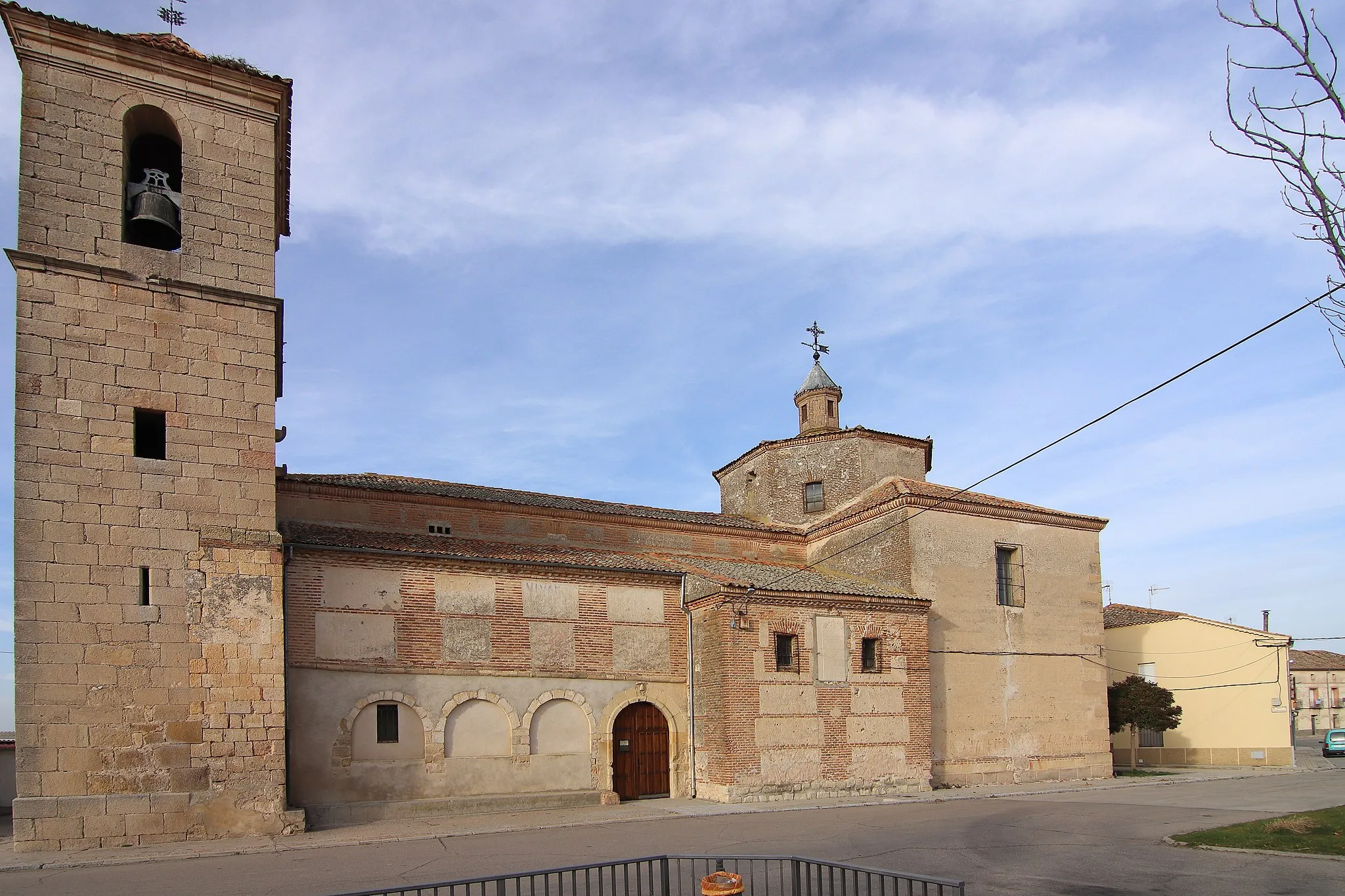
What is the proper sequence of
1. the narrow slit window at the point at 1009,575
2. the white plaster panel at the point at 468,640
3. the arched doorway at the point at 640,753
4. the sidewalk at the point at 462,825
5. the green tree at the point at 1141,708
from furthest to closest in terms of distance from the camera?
the green tree at the point at 1141,708 → the narrow slit window at the point at 1009,575 → the arched doorway at the point at 640,753 → the white plaster panel at the point at 468,640 → the sidewalk at the point at 462,825

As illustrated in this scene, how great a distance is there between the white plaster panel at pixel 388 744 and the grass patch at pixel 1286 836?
12135 millimetres

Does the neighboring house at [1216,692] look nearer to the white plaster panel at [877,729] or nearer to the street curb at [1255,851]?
the white plaster panel at [877,729]

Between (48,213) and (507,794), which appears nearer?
(48,213)

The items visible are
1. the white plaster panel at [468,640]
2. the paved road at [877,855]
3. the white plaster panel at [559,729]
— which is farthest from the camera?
the white plaster panel at [559,729]

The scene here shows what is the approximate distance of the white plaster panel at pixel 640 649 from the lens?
19.3m

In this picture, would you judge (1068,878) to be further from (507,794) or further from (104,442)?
(104,442)

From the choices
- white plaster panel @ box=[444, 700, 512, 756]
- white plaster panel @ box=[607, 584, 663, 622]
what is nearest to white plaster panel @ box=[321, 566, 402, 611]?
white plaster panel @ box=[444, 700, 512, 756]

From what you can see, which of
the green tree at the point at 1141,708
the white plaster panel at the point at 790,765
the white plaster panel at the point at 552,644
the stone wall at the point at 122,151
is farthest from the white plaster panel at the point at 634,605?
the green tree at the point at 1141,708

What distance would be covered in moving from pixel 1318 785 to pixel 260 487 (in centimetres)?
2326

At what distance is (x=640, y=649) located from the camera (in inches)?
770

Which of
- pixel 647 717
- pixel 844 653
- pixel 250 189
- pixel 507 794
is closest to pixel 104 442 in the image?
pixel 250 189

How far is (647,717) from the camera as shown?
1939cm

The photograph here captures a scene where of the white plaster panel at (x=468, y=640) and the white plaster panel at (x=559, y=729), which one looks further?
the white plaster panel at (x=559, y=729)

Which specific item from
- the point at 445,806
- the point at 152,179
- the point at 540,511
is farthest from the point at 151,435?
the point at 540,511
